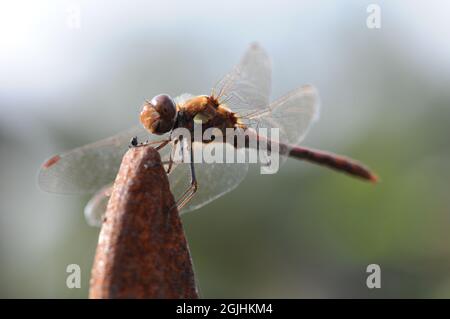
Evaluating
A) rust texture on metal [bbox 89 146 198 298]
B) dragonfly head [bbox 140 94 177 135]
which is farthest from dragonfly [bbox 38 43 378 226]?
rust texture on metal [bbox 89 146 198 298]

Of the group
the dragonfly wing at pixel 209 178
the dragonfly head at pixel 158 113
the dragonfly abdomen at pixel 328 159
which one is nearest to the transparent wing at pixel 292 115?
the dragonfly abdomen at pixel 328 159

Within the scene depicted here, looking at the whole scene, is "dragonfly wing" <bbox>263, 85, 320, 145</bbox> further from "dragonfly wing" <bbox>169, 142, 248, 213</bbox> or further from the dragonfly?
"dragonfly wing" <bbox>169, 142, 248, 213</bbox>

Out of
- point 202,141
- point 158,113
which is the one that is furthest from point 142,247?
point 202,141

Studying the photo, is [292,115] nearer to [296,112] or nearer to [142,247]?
[296,112]

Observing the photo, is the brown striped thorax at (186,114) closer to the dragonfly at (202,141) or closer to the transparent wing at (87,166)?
the dragonfly at (202,141)

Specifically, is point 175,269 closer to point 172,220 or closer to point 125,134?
point 172,220

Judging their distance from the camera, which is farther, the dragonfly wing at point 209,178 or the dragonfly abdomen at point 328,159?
the dragonfly abdomen at point 328,159
